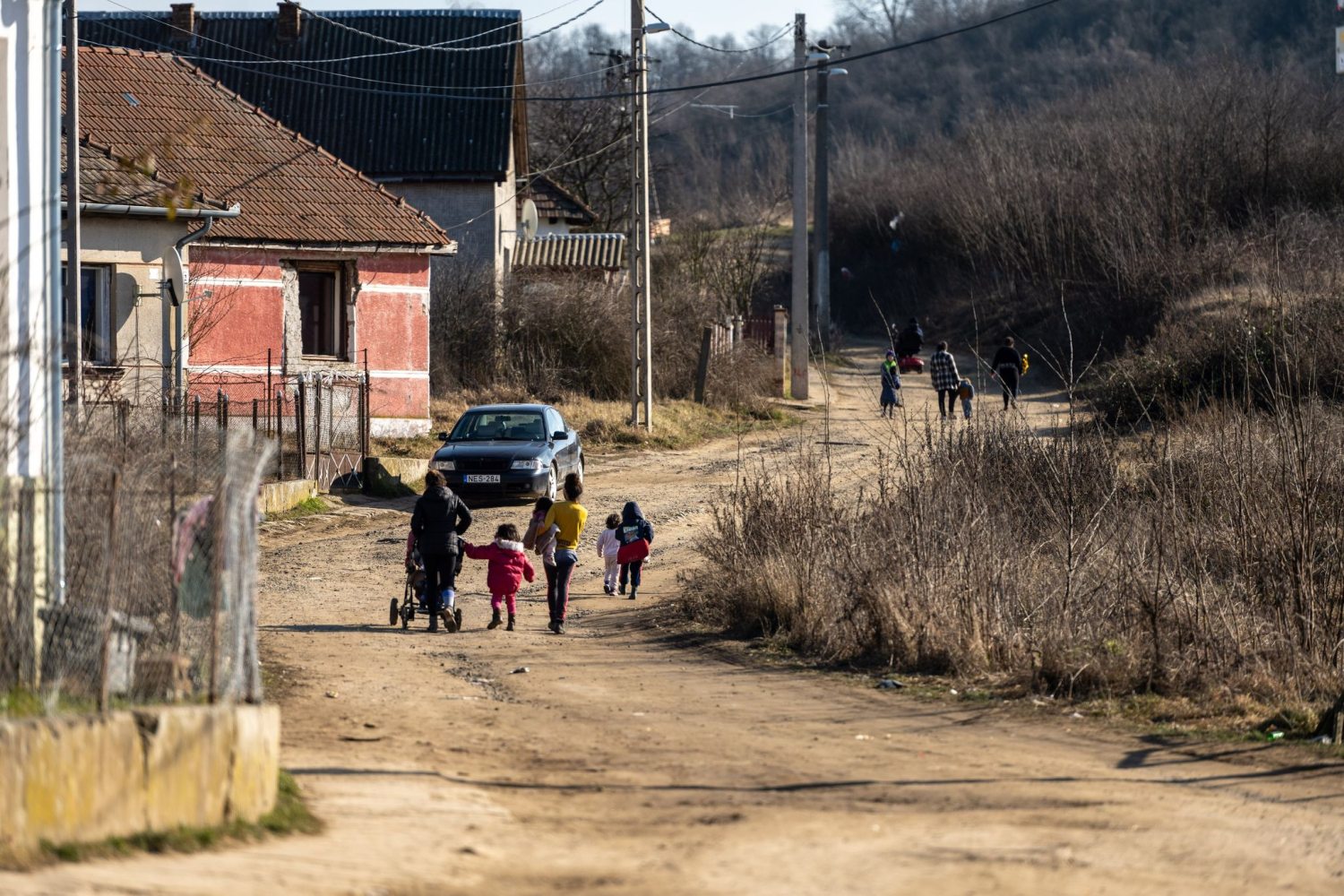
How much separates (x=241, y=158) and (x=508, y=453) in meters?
9.39

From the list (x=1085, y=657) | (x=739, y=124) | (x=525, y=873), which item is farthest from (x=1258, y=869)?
(x=739, y=124)

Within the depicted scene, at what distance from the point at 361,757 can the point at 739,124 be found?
10638cm

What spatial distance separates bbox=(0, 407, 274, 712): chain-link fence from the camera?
697 centimetres

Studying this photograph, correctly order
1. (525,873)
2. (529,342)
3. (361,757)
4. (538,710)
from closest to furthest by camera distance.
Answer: (525,873)
(361,757)
(538,710)
(529,342)

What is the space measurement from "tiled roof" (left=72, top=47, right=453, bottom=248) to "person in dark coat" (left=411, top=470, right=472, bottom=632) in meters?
13.3

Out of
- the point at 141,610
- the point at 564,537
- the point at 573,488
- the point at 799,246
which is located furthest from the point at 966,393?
the point at 141,610

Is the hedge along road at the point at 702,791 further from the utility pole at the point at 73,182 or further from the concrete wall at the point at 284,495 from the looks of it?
the concrete wall at the point at 284,495

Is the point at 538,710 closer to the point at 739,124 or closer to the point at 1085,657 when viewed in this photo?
the point at 1085,657

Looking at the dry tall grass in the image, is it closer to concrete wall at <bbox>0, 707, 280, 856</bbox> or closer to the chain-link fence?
→ the chain-link fence

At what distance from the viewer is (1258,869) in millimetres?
6836

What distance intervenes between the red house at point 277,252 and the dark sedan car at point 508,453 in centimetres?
382

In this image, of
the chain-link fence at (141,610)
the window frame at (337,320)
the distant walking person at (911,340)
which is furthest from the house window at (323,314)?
the chain-link fence at (141,610)

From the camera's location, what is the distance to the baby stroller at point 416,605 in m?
13.7

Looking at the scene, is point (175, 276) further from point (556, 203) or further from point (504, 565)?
point (556, 203)
